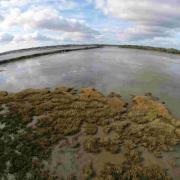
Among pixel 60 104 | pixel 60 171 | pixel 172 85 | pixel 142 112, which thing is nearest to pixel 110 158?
pixel 60 171

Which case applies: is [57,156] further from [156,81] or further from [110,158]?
[156,81]

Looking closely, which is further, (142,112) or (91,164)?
(142,112)

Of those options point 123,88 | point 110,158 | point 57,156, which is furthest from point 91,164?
point 123,88

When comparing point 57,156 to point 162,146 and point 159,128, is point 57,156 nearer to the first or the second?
point 162,146

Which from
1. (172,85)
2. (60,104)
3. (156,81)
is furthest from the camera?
(156,81)

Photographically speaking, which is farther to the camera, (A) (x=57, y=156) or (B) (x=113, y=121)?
(B) (x=113, y=121)

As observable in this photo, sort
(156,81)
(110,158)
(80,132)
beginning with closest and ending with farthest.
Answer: (110,158) < (80,132) < (156,81)
